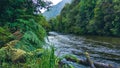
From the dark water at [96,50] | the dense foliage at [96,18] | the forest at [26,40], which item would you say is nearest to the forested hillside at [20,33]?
the forest at [26,40]

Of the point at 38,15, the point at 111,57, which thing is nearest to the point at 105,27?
the point at 111,57

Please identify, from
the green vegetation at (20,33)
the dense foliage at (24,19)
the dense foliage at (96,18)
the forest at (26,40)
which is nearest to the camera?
the forest at (26,40)

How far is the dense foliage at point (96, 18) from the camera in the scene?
68.8 meters

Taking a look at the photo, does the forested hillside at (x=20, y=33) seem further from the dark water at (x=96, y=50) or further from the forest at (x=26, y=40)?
the dark water at (x=96, y=50)

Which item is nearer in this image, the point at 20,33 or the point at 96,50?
the point at 20,33

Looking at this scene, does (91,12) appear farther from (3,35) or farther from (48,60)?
(48,60)

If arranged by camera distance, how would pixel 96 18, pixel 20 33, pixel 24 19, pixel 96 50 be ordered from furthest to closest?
pixel 96 18, pixel 96 50, pixel 24 19, pixel 20 33

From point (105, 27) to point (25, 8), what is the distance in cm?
5752

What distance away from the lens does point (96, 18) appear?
7812cm

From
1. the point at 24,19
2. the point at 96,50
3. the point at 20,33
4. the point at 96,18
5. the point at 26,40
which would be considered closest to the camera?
the point at 26,40

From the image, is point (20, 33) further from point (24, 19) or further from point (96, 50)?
point (96, 50)

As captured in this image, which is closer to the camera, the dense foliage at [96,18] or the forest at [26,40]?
the forest at [26,40]

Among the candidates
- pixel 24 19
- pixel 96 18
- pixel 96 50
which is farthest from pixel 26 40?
pixel 96 18

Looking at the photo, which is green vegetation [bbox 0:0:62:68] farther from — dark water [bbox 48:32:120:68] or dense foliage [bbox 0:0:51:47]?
dark water [bbox 48:32:120:68]
